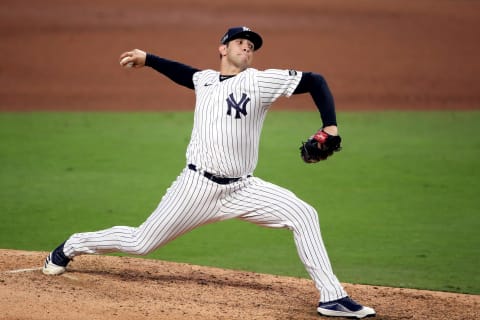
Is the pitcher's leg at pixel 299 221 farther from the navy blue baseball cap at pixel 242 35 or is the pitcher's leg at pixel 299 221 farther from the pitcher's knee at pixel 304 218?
the navy blue baseball cap at pixel 242 35

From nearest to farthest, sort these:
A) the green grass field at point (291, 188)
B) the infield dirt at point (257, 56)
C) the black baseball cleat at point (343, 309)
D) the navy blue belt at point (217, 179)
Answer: the black baseball cleat at point (343, 309) < the navy blue belt at point (217, 179) < the green grass field at point (291, 188) < the infield dirt at point (257, 56)

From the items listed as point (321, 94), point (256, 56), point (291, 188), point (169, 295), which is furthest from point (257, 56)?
point (321, 94)

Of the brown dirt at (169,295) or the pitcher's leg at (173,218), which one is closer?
the brown dirt at (169,295)

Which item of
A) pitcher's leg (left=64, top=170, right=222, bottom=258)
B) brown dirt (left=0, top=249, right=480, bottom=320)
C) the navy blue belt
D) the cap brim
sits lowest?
brown dirt (left=0, top=249, right=480, bottom=320)

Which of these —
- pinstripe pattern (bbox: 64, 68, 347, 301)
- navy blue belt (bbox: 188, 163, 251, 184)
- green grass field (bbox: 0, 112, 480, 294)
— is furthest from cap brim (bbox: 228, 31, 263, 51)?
green grass field (bbox: 0, 112, 480, 294)

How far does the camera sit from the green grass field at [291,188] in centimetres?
663

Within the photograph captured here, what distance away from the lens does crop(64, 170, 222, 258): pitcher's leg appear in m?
4.71

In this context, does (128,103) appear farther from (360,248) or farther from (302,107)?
(360,248)

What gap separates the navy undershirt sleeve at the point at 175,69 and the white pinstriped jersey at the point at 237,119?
1.19 feet

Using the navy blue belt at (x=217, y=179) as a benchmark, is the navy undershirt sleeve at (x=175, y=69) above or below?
above

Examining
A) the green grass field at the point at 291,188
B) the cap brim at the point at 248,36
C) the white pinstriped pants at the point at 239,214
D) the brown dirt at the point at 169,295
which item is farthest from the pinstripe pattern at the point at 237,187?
the green grass field at the point at 291,188

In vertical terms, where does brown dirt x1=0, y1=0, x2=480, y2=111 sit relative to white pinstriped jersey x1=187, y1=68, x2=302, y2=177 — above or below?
above

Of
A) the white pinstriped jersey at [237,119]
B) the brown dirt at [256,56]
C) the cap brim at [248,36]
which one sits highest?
the brown dirt at [256,56]

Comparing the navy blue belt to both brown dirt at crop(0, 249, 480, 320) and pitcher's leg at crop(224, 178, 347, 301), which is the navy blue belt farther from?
brown dirt at crop(0, 249, 480, 320)
